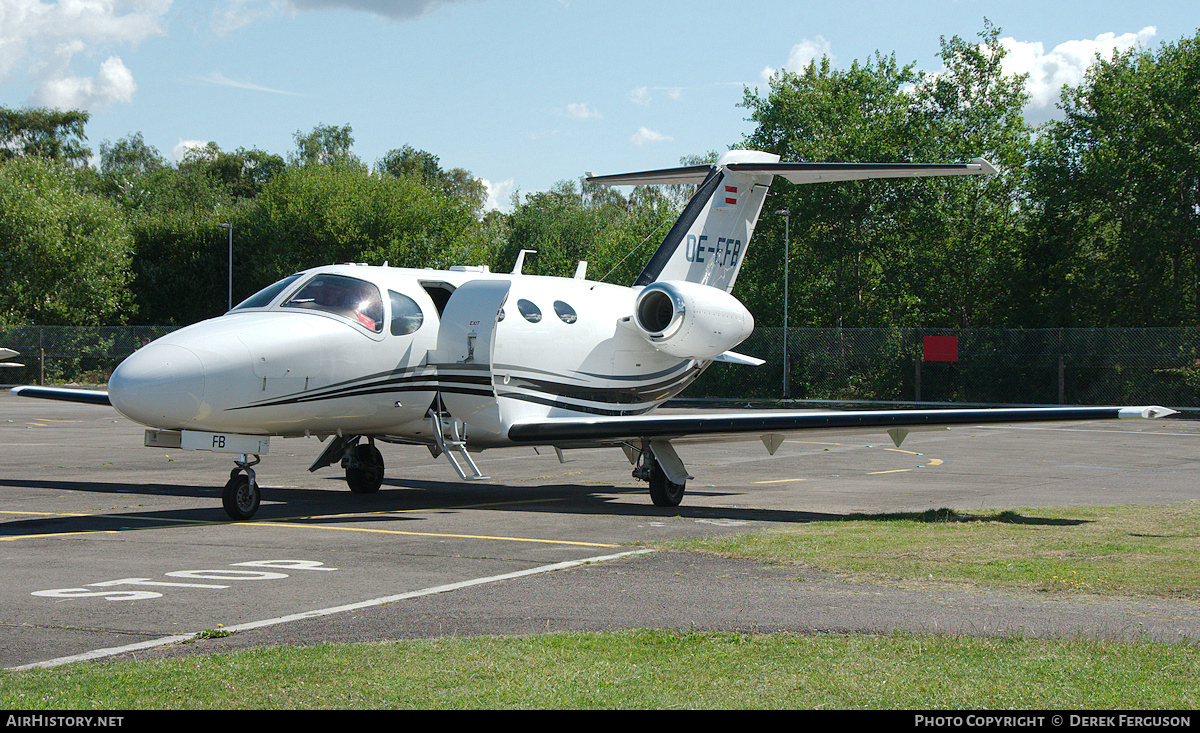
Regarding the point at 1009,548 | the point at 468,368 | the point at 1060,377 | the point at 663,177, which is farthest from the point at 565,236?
the point at 1009,548

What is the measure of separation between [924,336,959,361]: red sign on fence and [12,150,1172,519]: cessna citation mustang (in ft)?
94.7

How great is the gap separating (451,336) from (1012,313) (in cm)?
3976

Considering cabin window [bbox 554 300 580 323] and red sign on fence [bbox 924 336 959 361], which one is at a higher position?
cabin window [bbox 554 300 580 323]

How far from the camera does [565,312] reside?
15.9m

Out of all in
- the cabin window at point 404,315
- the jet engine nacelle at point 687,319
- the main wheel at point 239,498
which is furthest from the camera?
the jet engine nacelle at point 687,319

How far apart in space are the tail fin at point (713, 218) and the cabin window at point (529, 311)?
3419mm

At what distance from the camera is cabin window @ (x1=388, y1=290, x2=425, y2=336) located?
1391 centimetres

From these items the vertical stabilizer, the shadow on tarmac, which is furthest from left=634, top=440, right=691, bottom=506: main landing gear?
the vertical stabilizer

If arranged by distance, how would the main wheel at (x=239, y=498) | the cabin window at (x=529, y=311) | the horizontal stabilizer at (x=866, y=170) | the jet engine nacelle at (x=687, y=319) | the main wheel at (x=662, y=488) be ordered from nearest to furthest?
the main wheel at (x=239, y=498), the main wheel at (x=662, y=488), the cabin window at (x=529, y=311), the horizontal stabilizer at (x=866, y=170), the jet engine nacelle at (x=687, y=319)

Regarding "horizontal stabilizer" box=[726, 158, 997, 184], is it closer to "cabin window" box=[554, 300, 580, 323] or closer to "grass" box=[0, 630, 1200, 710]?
"cabin window" box=[554, 300, 580, 323]

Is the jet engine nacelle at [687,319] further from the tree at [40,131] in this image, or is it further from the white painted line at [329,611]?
the tree at [40,131]

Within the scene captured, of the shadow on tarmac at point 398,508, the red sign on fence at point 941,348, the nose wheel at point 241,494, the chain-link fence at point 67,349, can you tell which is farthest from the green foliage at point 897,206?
the nose wheel at point 241,494

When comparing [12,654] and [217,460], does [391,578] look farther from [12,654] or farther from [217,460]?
[217,460]

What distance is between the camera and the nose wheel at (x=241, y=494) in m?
12.3
